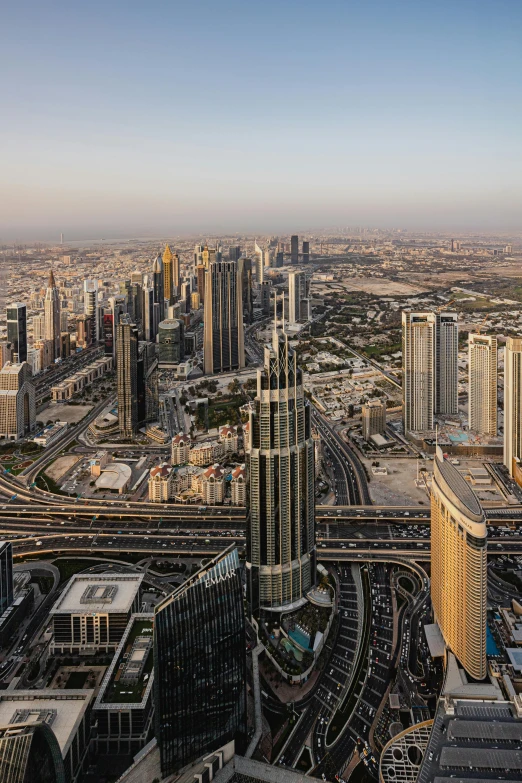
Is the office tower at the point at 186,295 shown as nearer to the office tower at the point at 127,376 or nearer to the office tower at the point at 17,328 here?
the office tower at the point at 17,328

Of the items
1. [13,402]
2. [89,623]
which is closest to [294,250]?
[13,402]

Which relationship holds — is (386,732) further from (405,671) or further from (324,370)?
(324,370)

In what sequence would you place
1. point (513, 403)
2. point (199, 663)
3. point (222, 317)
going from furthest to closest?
point (222, 317) → point (513, 403) → point (199, 663)

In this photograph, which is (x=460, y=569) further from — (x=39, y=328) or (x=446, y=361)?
(x=39, y=328)

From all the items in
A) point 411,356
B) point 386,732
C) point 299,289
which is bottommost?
point 386,732

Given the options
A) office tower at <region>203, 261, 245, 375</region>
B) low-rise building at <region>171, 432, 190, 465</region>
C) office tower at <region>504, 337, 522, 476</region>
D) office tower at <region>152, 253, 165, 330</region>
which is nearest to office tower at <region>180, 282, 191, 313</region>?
office tower at <region>152, 253, 165, 330</region>

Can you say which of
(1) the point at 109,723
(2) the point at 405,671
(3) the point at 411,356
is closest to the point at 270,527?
(2) the point at 405,671
